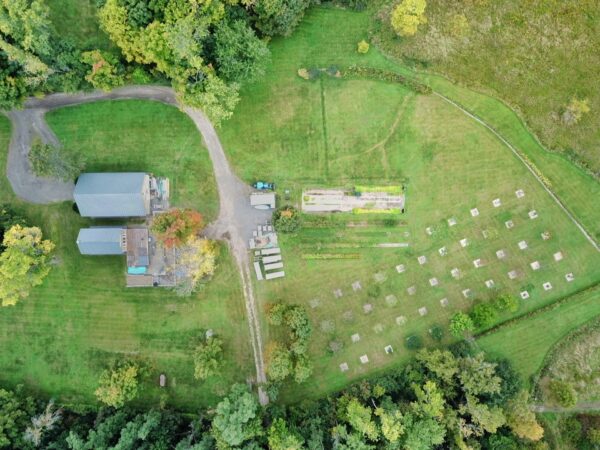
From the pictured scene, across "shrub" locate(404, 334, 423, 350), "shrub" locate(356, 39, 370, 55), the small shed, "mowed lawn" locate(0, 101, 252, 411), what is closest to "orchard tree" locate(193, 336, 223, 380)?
"mowed lawn" locate(0, 101, 252, 411)

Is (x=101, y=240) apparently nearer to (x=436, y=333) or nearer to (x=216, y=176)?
(x=216, y=176)

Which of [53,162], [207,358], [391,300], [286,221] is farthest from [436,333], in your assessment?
[53,162]

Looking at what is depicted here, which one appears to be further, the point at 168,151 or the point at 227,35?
the point at 168,151

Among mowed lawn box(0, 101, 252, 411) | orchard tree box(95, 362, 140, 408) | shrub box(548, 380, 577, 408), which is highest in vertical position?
mowed lawn box(0, 101, 252, 411)

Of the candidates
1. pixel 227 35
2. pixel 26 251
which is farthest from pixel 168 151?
pixel 26 251

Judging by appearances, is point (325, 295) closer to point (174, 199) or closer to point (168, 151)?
point (174, 199)

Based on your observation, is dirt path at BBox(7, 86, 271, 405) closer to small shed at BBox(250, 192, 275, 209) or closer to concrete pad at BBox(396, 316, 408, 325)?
small shed at BBox(250, 192, 275, 209)
